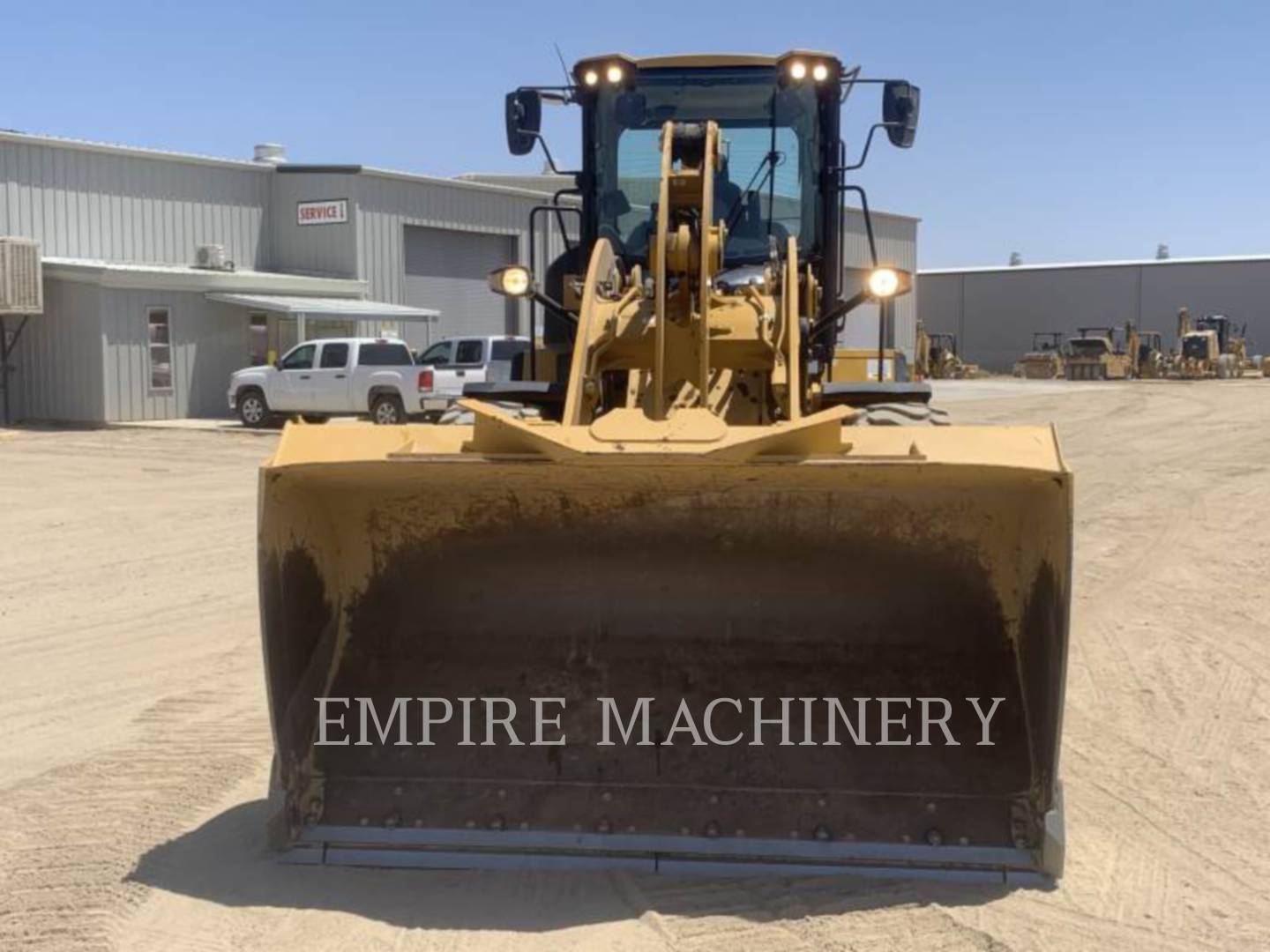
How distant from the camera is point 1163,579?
9.59 m

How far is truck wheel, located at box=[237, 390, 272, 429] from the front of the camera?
23578 mm

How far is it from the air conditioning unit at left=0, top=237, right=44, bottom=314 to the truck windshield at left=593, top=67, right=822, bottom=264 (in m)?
18.9

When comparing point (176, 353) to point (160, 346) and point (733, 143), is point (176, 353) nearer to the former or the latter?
point (160, 346)

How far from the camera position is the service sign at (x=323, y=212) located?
29234mm

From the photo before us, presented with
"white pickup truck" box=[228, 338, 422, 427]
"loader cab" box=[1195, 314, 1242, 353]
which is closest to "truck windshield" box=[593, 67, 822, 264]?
"white pickup truck" box=[228, 338, 422, 427]

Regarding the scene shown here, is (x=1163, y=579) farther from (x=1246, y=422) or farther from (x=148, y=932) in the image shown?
(x=1246, y=422)

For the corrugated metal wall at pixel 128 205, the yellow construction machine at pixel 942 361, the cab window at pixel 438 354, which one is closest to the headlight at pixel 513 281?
the cab window at pixel 438 354

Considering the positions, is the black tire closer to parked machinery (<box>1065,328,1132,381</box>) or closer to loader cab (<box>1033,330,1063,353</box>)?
parked machinery (<box>1065,328,1132,381</box>)

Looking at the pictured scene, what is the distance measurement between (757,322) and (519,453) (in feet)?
5.59

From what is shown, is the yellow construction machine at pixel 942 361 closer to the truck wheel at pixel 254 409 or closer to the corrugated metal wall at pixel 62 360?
the truck wheel at pixel 254 409

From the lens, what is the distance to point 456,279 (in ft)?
106

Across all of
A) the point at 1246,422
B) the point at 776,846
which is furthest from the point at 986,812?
the point at 1246,422

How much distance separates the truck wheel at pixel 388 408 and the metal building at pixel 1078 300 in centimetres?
4759

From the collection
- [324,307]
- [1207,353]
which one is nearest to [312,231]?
[324,307]
